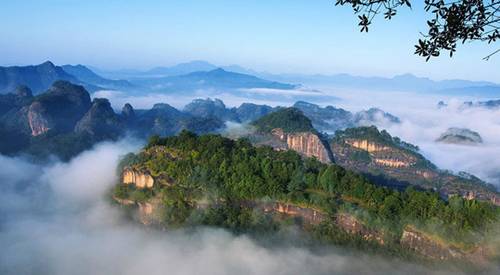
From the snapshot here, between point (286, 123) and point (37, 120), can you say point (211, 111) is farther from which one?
point (286, 123)

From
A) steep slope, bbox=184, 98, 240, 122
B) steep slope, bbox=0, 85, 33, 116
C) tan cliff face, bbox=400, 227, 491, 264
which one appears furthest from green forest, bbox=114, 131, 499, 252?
steep slope, bbox=184, 98, 240, 122

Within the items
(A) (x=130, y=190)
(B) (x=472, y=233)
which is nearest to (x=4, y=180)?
(A) (x=130, y=190)

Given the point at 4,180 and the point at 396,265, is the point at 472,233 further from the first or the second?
the point at 4,180

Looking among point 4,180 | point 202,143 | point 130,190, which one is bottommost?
point 4,180

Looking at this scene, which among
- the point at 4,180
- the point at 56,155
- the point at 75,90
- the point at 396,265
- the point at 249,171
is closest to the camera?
the point at 396,265

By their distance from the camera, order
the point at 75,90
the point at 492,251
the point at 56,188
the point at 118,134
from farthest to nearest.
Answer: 1. the point at 75,90
2. the point at 118,134
3. the point at 56,188
4. the point at 492,251

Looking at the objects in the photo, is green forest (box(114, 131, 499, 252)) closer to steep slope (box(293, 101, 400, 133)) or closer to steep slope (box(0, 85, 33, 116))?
steep slope (box(0, 85, 33, 116))
